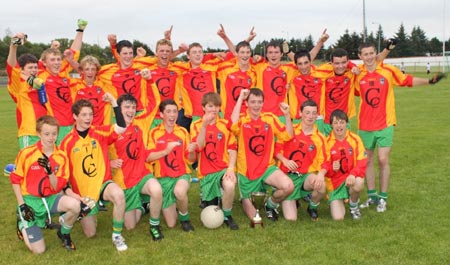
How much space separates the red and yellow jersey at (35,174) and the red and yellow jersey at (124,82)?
7.39ft

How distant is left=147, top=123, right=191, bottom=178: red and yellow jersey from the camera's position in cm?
579

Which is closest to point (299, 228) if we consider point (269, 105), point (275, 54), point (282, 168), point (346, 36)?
point (282, 168)

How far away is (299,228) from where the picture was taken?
5520mm

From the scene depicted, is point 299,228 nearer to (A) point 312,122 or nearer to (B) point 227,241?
(B) point 227,241

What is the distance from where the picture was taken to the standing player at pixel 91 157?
516 cm

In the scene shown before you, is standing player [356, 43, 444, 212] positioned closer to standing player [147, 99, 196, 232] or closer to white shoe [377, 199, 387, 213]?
white shoe [377, 199, 387, 213]

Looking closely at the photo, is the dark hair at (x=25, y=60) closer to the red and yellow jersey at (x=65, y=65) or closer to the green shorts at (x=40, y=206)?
the red and yellow jersey at (x=65, y=65)

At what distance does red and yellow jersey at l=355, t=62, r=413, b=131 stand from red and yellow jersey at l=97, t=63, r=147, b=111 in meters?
3.27

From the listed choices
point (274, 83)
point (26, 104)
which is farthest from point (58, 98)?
point (274, 83)

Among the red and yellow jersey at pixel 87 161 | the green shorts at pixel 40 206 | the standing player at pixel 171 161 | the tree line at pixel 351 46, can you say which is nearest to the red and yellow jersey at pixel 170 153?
the standing player at pixel 171 161

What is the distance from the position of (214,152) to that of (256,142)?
0.56 meters

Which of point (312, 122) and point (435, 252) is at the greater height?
point (312, 122)

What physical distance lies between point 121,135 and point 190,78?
221 centimetres

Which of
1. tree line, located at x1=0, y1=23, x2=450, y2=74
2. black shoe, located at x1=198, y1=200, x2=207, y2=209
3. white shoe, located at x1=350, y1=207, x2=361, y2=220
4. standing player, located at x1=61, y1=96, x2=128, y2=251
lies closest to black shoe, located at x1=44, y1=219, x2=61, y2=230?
standing player, located at x1=61, y1=96, x2=128, y2=251
